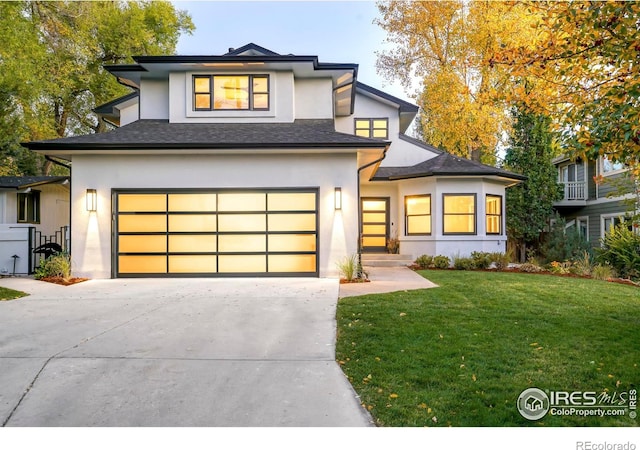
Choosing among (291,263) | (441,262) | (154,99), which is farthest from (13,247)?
(441,262)

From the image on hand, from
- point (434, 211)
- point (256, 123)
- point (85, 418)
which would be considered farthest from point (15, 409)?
point (434, 211)

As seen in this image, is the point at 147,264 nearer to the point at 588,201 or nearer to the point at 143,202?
the point at 143,202

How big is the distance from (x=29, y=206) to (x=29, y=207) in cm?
4

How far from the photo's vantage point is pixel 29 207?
1581 cm

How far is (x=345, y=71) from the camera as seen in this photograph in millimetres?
12523

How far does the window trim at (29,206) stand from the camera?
15.3m

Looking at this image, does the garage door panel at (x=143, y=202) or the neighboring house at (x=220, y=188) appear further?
the garage door panel at (x=143, y=202)

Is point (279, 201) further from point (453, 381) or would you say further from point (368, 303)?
point (453, 381)

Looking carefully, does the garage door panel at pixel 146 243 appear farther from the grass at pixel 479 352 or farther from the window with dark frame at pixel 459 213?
the window with dark frame at pixel 459 213

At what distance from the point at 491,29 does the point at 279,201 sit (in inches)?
461

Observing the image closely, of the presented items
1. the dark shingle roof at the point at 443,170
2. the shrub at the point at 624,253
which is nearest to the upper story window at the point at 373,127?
the dark shingle roof at the point at 443,170

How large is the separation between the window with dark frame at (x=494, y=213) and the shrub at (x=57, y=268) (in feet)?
41.0

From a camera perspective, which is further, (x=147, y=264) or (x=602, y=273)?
(x=602, y=273)

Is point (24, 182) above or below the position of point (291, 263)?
above
